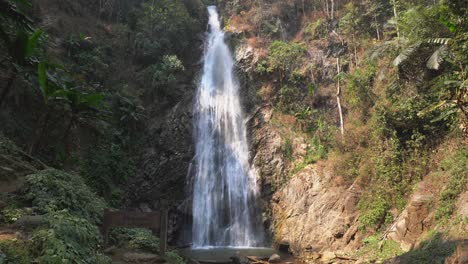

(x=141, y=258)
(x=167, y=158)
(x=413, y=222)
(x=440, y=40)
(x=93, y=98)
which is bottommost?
(x=141, y=258)

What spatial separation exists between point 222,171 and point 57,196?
11.7 meters

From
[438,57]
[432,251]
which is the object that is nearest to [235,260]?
[432,251]

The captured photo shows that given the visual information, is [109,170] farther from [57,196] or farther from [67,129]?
[57,196]

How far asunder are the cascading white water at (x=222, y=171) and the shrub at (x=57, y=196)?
8.89 meters

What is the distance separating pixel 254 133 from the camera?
2052 cm

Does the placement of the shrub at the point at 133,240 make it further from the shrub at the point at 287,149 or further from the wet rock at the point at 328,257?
the shrub at the point at 287,149

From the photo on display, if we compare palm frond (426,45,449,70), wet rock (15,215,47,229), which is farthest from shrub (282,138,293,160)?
wet rock (15,215,47,229)

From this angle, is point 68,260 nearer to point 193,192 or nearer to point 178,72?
point 193,192

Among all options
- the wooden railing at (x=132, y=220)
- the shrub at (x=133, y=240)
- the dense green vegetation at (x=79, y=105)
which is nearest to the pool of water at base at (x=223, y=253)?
the shrub at (x=133, y=240)

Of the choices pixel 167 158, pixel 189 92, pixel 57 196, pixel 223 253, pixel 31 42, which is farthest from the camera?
pixel 189 92

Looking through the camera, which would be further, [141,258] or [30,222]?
[141,258]

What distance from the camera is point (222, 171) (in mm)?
19188

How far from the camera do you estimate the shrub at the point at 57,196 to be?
7.51 metres

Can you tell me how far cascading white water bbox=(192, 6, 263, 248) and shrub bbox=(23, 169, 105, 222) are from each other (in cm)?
889
